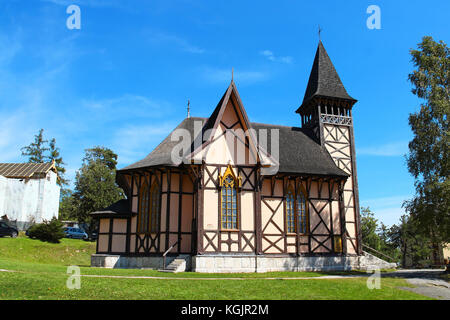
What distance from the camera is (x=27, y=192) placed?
40562 mm

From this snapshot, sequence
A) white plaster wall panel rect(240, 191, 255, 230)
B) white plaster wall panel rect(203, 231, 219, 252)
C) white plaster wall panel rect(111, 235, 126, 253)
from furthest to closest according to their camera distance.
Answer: white plaster wall panel rect(111, 235, 126, 253), white plaster wall panel rect(240, 191, 255, 230), white plaster wall panel rect(203, 231, 219, 252)

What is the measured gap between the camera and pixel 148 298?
392 inches

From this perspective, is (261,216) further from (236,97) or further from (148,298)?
(148,298)

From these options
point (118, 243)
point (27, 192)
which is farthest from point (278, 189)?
point (27, 192)

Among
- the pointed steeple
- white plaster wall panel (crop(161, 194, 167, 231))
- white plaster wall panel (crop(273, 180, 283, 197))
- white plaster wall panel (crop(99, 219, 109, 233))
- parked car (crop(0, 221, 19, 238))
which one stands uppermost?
the pointed steeple

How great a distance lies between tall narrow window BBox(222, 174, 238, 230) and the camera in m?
20.6

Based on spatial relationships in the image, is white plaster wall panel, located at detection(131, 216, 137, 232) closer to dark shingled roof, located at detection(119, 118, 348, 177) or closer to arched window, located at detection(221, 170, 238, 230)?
dark shingled roof, located at detection(119, 118, 348, 177)

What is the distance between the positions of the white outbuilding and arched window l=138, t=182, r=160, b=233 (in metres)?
22.4

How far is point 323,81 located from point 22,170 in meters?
34.7

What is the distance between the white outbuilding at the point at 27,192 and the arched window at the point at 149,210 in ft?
73.6

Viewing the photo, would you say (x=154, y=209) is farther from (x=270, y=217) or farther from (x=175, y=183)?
(x=270, y=217)

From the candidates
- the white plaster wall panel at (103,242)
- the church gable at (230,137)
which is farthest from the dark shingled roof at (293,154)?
the white plaster wall panel at (103,242)

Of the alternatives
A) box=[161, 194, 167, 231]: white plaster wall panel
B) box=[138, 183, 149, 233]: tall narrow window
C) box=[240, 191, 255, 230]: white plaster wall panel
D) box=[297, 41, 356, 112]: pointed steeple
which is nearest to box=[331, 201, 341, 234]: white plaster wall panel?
box=[240, 191, 255, 230]: white plaster wall panel

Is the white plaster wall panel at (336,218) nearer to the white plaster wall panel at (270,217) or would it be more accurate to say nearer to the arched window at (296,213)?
the arched window at (296,213)
